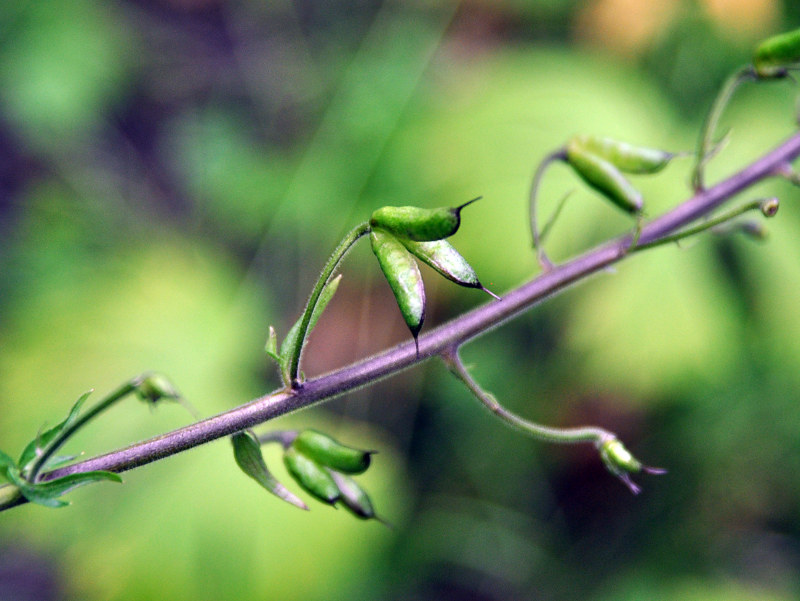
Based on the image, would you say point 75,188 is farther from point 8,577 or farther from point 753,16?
point 753,16

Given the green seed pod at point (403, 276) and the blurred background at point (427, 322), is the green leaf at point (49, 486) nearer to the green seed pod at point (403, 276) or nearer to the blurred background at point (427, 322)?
the green seed pod at point (403, 276)

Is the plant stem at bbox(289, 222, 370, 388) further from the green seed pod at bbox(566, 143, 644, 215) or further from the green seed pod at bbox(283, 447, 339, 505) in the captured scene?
the green seed pod at bbox(566, 143, 644, 215)

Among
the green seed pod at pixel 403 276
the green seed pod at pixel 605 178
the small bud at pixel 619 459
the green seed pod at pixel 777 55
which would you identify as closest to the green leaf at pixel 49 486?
the green seed pod at pixel 403 276

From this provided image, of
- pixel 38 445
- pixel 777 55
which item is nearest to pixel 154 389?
pixel 38 445

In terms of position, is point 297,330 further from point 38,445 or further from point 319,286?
point 38,445

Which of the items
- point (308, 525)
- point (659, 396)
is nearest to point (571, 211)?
point (659, 396)

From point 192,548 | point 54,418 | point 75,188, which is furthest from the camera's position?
point 75,188
